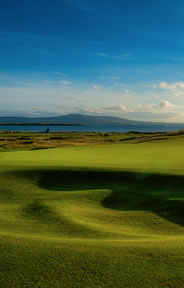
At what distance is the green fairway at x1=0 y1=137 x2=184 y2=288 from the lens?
4.16 metres

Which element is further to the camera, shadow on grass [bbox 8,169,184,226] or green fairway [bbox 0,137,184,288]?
shadow on grass [bbox 8,169,184,226]

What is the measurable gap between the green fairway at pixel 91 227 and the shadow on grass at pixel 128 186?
4cm

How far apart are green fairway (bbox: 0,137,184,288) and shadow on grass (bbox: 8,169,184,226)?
1.5 inches

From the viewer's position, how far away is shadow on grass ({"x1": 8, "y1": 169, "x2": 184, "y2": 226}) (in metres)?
10.1

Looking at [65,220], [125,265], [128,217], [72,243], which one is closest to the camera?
[125,265]

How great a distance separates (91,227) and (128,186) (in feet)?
19.7

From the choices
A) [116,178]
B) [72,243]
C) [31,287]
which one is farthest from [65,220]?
[116,178]

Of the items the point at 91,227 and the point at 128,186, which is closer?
the point at 91,227

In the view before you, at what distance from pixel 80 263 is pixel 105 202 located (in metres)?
6.61

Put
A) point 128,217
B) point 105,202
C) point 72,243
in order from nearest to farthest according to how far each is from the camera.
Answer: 1. point 72,243
2. point 128,217
3. point 105,202

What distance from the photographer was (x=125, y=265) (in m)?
4.39

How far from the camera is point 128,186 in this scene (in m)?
13.3

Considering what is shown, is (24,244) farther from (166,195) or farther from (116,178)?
(116,178)

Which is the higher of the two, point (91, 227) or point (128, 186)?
point (128, 186)
